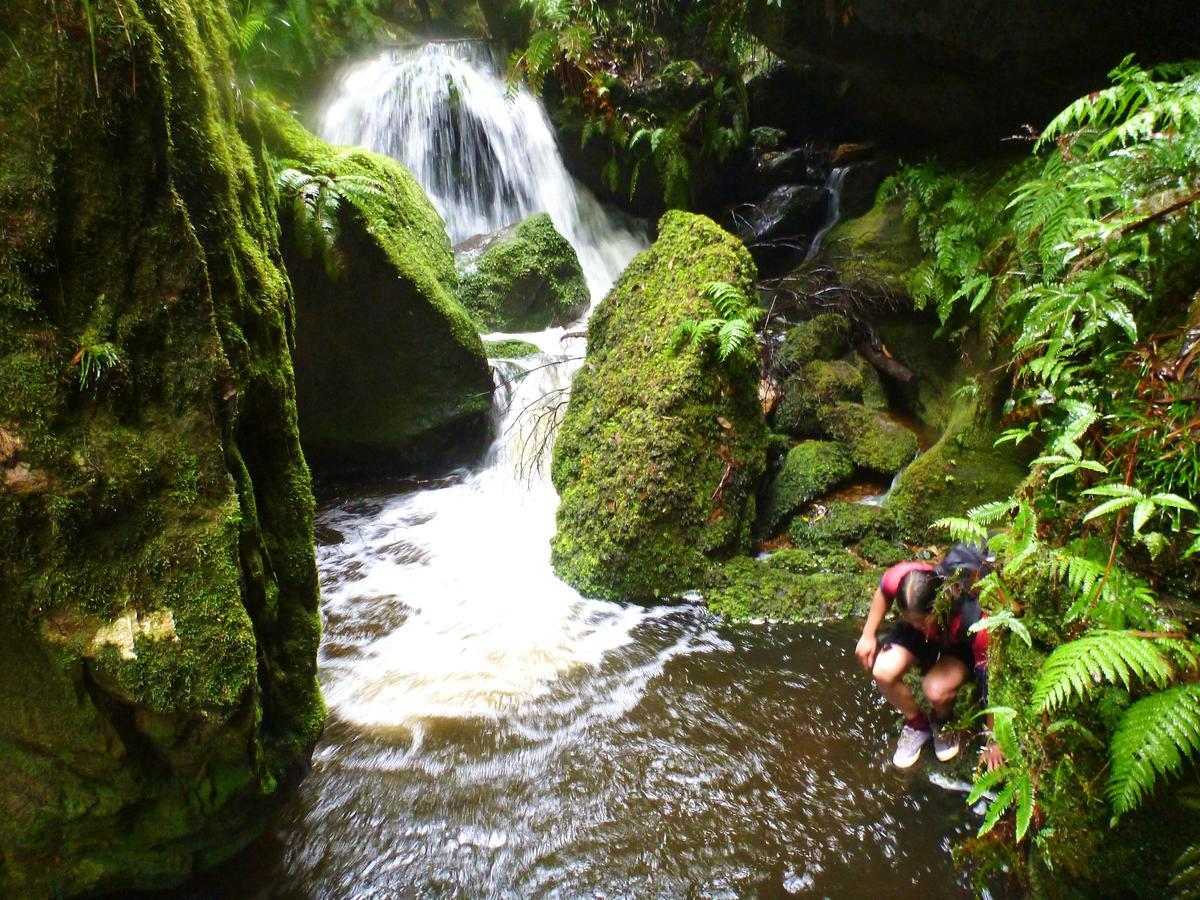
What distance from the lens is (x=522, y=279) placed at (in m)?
8.77

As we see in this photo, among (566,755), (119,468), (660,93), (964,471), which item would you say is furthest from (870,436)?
(660,93)

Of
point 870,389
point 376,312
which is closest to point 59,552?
point 376,312

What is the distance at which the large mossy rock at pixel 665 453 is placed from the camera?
4555mm

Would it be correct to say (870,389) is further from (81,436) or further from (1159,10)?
(81,436)

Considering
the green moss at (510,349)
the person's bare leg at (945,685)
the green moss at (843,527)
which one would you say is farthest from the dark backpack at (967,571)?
the green moss at (510,349)

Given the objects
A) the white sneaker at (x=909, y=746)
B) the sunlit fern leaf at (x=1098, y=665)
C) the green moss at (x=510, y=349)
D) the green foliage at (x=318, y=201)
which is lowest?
the white sneaker at (x=909, y=746)

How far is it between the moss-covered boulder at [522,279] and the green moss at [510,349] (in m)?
0.88

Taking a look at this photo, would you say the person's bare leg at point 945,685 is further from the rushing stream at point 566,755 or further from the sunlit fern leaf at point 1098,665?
the sunlit fern leaf at point 1098,665

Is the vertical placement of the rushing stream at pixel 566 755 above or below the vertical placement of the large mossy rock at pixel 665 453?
below

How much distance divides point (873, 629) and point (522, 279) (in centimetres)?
711

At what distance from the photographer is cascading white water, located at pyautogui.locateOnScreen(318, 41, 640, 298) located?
1037 centimetres

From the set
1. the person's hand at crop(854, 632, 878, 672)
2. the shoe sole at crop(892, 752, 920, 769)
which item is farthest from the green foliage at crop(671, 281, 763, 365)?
the shoe sole at crop(892, 752, 920, 769)

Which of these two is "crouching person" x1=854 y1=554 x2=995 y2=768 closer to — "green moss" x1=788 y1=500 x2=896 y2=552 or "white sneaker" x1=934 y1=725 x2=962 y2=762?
"white sneaker" x1=934 y1=725 x2=962 y2=762

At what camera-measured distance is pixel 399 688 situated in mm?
3602
